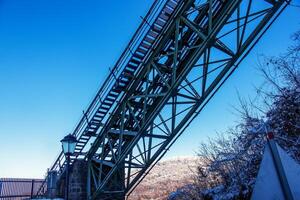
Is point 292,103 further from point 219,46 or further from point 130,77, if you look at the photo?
point 130,77

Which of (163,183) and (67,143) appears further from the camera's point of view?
(163,183)

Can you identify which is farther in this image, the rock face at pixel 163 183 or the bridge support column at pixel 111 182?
the rock face at pixel 163 183

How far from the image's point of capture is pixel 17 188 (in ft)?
54.4

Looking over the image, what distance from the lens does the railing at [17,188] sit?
51.8 ft

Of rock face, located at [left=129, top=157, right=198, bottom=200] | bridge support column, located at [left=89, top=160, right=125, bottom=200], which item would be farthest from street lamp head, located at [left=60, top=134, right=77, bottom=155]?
rock face, located at [left=129, top=157, right=198, bottom=200]

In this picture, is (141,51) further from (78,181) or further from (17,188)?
(17,188)

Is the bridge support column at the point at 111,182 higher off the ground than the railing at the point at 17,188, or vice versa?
the railing at the point at 17,188

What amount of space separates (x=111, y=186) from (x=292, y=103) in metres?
8.23

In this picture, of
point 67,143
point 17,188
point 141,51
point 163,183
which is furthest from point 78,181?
point 163,183

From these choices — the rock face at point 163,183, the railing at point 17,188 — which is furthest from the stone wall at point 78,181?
the railing at point 17,188

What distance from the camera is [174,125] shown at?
8891mm

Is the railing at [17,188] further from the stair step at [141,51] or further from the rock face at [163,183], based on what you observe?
the stair step at [141,51]

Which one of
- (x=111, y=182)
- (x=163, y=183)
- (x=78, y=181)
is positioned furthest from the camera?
(x=163, y=183)

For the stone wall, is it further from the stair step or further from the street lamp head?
the stair step
